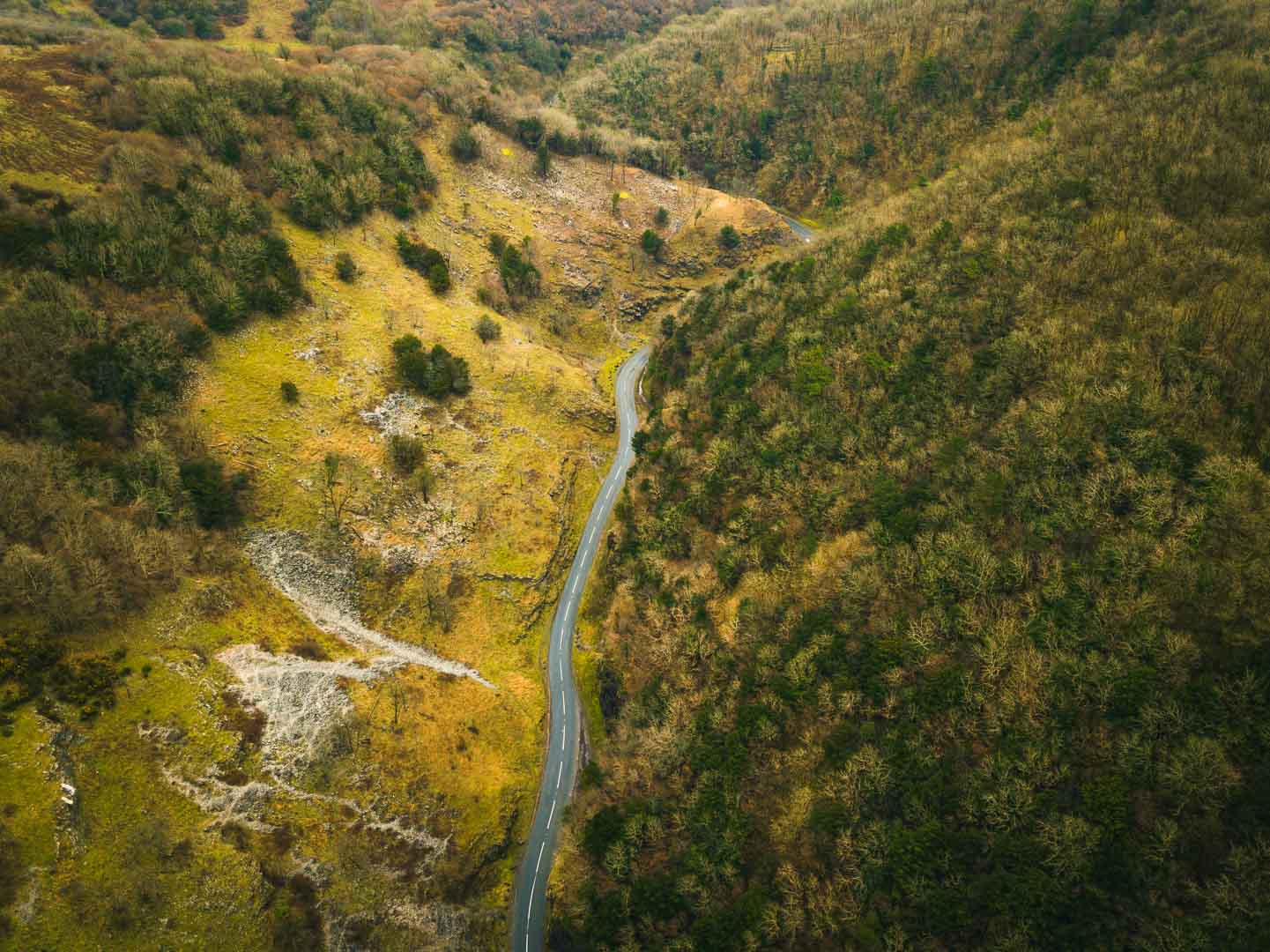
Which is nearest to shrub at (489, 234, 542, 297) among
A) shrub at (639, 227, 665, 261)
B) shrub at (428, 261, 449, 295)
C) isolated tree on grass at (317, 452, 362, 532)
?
shrub at (428, 261, 449, 295)

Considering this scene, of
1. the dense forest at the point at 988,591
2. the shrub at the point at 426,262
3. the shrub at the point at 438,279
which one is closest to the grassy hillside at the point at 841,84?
the dense forest at the point at 988,591

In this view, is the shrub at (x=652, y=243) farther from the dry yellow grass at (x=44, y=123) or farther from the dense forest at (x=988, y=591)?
the dry yellow grass at (x=44, y=123)

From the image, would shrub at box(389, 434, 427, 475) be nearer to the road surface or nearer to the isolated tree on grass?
the isolated tree on grass

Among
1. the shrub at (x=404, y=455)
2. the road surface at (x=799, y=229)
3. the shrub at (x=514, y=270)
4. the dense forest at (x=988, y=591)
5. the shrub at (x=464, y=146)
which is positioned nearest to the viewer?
the dense forest at (x=988, y=591)

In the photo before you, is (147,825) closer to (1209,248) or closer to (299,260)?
(299,260)

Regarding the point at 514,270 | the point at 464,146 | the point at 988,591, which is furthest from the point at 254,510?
the point at 464,146

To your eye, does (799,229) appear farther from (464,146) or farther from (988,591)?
(988,591)

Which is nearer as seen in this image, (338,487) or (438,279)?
(338,487)
